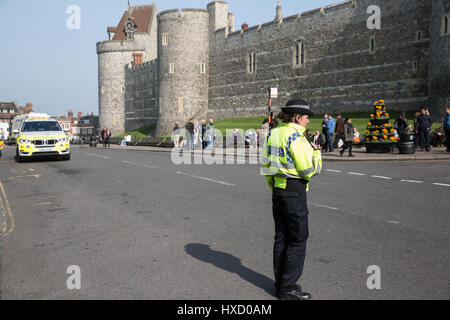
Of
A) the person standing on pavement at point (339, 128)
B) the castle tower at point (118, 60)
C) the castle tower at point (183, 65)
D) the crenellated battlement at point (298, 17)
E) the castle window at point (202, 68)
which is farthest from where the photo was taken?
the castle tower at point (118, 60)

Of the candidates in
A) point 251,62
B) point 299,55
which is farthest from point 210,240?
point 251,62

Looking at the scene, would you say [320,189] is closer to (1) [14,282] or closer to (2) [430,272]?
(2) [430,272]

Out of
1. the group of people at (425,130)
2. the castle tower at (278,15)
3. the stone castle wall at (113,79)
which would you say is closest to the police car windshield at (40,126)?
the group of people at (425,130)

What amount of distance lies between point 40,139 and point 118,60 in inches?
2284

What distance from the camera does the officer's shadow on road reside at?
4273 mm

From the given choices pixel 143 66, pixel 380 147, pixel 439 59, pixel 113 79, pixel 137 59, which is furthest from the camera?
pixel 113 79

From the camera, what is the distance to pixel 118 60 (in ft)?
241

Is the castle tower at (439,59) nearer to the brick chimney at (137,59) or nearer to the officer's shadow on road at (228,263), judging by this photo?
the officer's shadow on road at (228,263)

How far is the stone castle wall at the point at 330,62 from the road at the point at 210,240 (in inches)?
1005

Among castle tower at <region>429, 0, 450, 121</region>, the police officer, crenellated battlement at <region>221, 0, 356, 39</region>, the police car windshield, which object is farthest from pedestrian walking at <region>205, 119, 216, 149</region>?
the police officer

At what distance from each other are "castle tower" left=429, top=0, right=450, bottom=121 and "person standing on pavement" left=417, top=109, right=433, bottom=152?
1002 cm

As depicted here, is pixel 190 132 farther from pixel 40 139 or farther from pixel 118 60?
pixel 118 60

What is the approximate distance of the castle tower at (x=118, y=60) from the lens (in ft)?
240

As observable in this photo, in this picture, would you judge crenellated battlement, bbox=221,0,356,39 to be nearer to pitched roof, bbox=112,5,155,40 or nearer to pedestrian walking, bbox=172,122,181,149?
pedestrian walking, bbox=172,122,181,149
